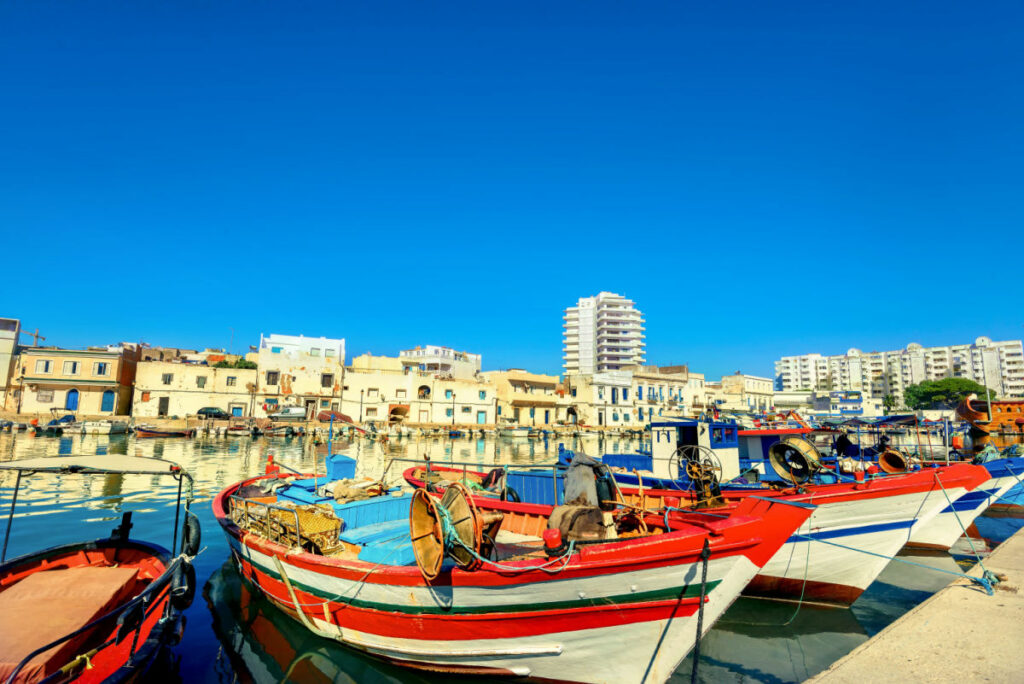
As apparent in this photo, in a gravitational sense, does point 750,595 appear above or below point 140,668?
below

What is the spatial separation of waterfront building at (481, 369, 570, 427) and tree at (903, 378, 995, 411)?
64248 mm

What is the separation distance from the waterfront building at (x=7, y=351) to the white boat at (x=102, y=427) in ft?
35.9

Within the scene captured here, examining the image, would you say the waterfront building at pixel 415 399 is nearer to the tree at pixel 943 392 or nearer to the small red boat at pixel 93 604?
the small red boat at pixel 93 604

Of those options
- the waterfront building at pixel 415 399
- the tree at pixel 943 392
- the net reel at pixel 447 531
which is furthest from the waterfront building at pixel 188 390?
the tree at pixel 943 392

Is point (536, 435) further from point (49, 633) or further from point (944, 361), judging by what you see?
point (944, 361)

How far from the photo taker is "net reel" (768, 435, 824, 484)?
8.80 metres

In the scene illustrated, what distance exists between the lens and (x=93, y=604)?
6273 mm

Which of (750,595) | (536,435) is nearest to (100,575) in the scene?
(750,595)

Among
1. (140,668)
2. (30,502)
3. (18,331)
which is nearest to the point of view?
(140,668)

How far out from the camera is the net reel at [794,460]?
880 cm

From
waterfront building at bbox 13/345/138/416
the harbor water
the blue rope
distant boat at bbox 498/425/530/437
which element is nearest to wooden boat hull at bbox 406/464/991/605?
the harbor water

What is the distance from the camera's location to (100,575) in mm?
6941

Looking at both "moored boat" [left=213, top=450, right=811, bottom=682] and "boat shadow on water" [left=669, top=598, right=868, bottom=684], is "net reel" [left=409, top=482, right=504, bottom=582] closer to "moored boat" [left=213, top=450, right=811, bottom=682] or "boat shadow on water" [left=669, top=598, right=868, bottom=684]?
"moored boat" [left=213, top=450, right=811, bottom=682]

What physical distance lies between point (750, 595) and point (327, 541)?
7.84 metres
